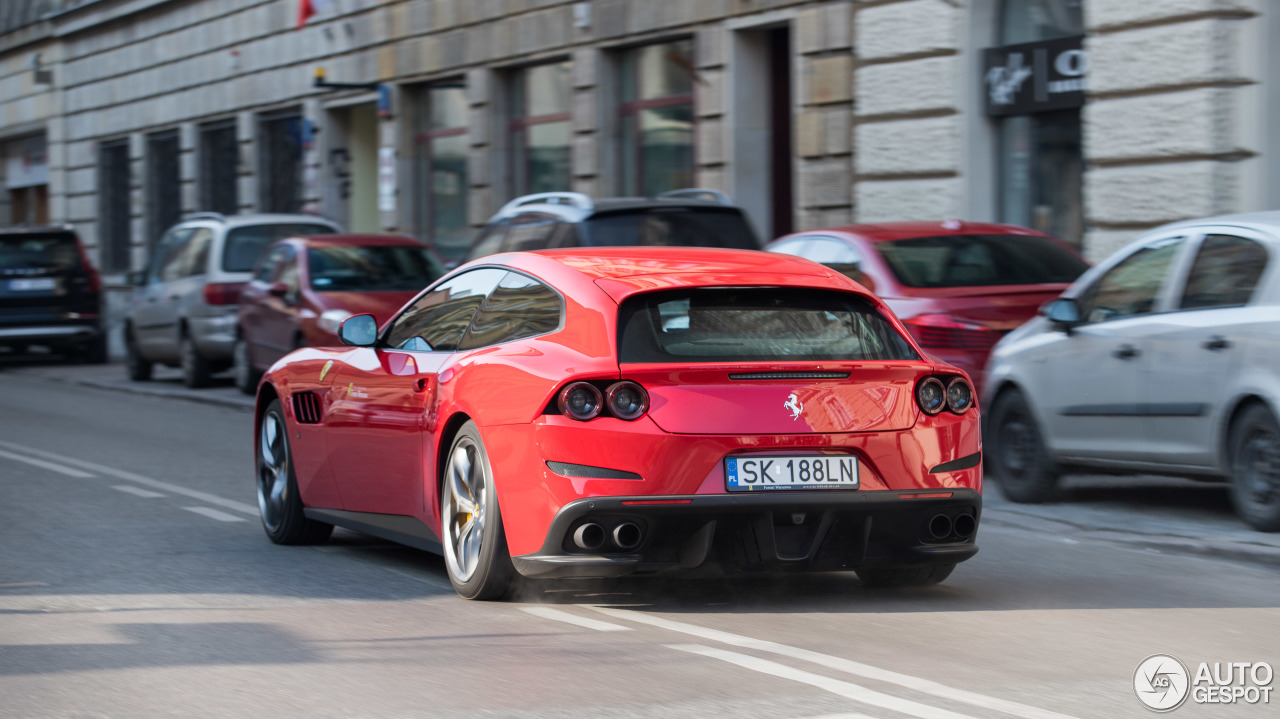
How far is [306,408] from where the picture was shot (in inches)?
325

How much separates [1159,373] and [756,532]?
356 cm

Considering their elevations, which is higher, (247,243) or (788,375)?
(247,243)

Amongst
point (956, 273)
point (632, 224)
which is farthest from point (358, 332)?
point (632, 224)

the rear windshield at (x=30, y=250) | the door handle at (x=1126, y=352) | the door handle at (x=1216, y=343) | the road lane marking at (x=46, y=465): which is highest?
the rear windshield at (x=30, y=250)

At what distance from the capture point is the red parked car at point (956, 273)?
425 inches

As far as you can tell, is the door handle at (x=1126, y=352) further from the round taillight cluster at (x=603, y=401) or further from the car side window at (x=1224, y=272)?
the round taillight cluster at (x=603, y=401)

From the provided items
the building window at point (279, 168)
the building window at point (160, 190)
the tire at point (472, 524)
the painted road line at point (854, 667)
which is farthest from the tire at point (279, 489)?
the building window at point (160, 190)

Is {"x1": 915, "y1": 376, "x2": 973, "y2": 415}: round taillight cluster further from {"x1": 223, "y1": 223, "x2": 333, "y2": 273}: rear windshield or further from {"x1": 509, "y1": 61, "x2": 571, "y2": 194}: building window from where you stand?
{"x1": 509, "y1": 61, "x2": 571, "y2": 194}: building window

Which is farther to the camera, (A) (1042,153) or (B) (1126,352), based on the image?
(A) (1042,153)

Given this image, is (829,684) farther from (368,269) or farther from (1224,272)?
(368,269)

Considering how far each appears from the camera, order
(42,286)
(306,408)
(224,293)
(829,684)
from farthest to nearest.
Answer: (42,286)
(224,293)
(306,408)
(829,684)

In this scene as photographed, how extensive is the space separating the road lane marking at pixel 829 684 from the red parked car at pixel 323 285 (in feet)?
33.8

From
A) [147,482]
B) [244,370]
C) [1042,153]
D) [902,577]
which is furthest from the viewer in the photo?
[244,370]

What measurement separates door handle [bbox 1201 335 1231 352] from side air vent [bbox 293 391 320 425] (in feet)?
13.2
